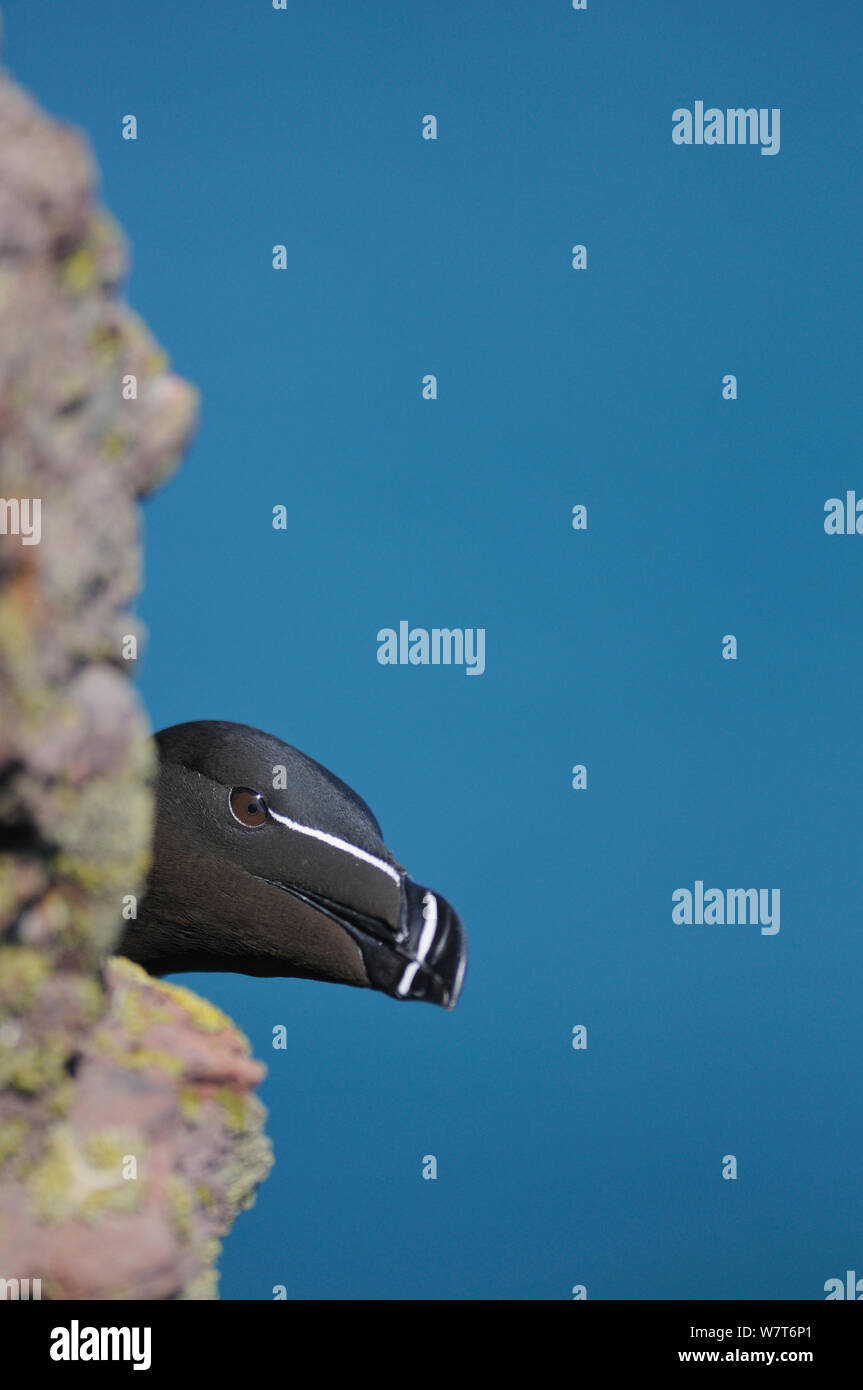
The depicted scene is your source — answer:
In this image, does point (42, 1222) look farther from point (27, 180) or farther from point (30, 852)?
point (27, 180)

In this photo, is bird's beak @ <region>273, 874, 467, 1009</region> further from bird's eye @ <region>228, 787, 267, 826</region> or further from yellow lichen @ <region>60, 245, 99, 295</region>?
yellow lichen @ <region>60, 245, 99, 295</region>

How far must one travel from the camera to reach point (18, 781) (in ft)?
4.40

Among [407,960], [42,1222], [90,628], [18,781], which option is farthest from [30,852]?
[407,960]

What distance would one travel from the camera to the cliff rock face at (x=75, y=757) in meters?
1.29

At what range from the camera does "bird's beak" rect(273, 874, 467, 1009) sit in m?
2.73

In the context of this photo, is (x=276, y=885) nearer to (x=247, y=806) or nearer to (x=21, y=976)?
(x=247, y=806)

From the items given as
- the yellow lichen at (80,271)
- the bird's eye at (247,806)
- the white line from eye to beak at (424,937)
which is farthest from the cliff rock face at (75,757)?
the bird's eye at (247,806)

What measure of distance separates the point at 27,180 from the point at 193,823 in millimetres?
1937

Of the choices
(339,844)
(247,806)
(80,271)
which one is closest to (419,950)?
(339,844)

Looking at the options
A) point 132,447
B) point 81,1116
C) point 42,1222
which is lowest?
point 42,1222

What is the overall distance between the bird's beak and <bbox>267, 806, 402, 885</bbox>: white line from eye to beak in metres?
0.04

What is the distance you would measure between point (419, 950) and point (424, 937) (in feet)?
0.10

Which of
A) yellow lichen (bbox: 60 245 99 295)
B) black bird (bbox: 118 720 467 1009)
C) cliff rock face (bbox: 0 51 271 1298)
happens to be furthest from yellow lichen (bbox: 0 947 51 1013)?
black bird (bbox: 118 720 467 1009)

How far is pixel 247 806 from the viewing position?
2955 mm
